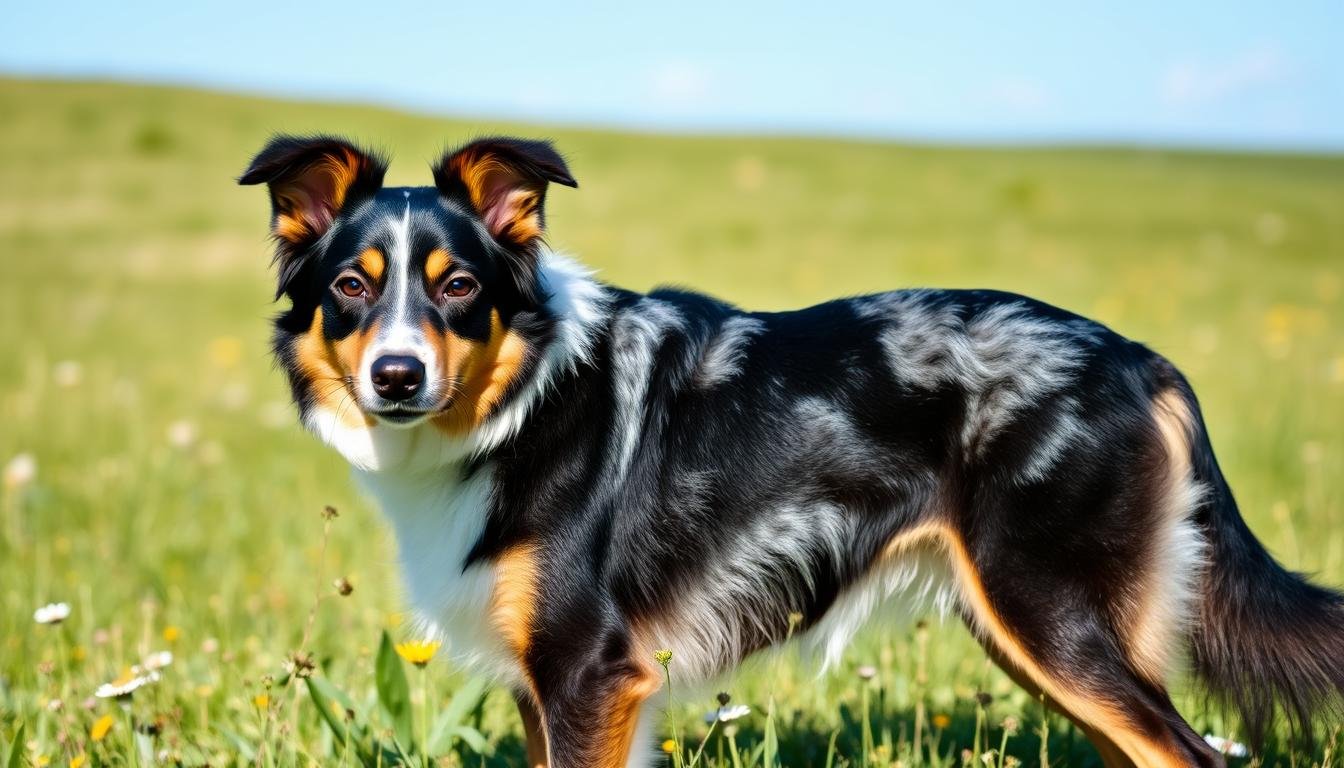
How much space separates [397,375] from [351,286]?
42 cm

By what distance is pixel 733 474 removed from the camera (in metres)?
3.28

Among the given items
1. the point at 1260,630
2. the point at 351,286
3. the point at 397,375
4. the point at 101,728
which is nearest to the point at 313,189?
the point at 351,286

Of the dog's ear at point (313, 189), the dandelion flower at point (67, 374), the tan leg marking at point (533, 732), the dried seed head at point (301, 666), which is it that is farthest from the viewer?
the dandelion flower at point (67, 374)

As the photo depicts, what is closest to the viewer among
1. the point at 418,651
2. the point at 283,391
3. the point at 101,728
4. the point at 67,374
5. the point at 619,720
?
the point at 619,720

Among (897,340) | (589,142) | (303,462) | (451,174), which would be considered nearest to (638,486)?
(897,340)

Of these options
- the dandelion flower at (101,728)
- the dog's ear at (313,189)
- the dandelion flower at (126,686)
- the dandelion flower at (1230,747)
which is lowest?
the dandelion flower at (101,728)

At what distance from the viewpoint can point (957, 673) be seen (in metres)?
4.50

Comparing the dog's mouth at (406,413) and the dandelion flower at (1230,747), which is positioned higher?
the dog's mouth at (406,413)

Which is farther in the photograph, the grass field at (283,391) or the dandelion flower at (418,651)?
the grass field at (283,391)

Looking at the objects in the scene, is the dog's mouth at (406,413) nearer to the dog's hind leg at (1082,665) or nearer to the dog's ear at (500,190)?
the dog's ear at (500,190)

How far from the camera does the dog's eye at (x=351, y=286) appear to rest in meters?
3.21

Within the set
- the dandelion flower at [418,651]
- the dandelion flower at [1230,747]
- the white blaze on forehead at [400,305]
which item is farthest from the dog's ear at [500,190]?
the dandelion flower at [1230,747]

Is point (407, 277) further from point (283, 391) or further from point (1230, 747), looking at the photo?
point (283, 391)

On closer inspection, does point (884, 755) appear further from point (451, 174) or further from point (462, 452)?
point (451, 174)
